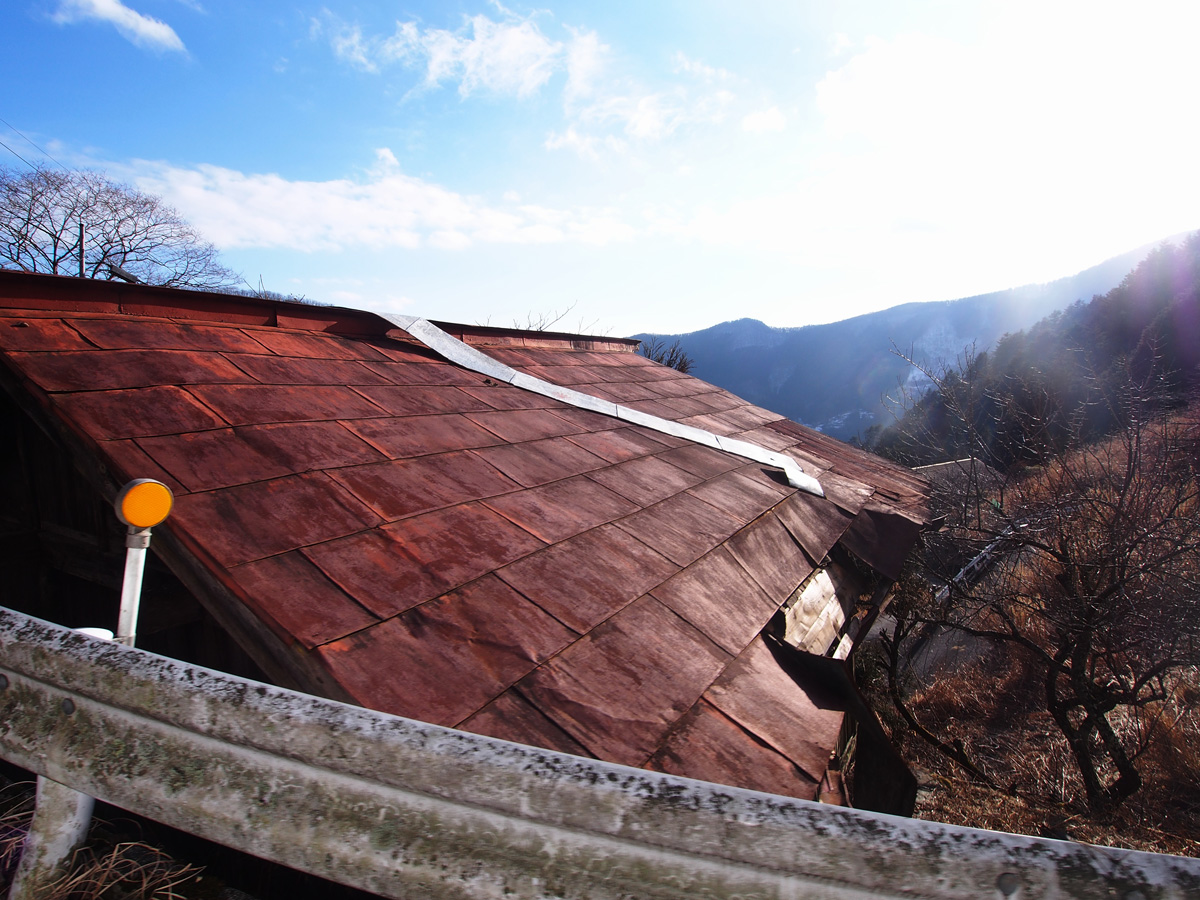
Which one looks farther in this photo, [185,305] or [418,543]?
[185,305]

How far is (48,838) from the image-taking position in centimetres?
102

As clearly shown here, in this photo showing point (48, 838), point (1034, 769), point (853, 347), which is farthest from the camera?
point (853, 347)

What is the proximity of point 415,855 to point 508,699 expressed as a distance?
0.72 metres

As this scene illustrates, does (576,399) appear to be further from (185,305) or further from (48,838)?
(48,838)

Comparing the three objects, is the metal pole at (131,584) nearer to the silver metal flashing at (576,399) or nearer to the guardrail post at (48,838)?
the guardrail post at (48,838)

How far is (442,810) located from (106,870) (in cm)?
79

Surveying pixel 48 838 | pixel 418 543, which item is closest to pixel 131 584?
pixel 48 838

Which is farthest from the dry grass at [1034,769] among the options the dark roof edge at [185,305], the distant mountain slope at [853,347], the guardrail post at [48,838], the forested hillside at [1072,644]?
the distant mountain slope at [853,347]

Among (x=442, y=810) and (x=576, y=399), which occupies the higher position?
(x=576, y=399)

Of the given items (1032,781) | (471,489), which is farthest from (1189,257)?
(471,489)

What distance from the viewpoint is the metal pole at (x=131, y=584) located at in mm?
1271

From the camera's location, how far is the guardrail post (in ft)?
3.31

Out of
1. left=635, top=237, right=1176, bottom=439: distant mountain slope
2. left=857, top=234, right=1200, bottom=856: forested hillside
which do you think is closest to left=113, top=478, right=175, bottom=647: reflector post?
left=857, top=234, right=1200, bottom=856: forested hillside

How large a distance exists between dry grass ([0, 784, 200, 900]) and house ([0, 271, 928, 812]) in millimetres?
409
